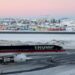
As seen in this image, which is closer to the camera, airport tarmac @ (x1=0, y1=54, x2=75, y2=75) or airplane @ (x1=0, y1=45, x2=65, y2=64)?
airport tarmac @ (x1=0, y1=54, x2=75, y2=75)

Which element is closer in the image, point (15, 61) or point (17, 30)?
point (15, 61)

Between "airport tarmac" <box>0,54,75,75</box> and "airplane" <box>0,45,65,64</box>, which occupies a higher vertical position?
"airplane" <box>0,45,65,64</box>

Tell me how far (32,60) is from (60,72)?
15.4 ft

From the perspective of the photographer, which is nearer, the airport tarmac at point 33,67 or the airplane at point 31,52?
the airport tarmac at point 33,67

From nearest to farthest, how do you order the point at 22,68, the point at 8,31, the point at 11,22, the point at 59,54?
1. the point at 22,68
2. the point at 59,54
3. the point at 8,31
4. the point at 11,22

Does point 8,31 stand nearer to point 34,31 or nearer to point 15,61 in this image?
point 34,31

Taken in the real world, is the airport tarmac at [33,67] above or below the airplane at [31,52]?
below

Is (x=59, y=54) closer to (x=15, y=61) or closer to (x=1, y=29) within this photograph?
(x=15, y=61)

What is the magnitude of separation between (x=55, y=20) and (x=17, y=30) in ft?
44.1

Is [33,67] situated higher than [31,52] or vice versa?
[31,52]

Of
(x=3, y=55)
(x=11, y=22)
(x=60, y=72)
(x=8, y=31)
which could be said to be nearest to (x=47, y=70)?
(x=60, y=72)

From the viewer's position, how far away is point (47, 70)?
1594 cm

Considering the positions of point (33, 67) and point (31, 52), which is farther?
point (31, 52)

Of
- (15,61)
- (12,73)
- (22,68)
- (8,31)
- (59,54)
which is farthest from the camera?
(8,31)
